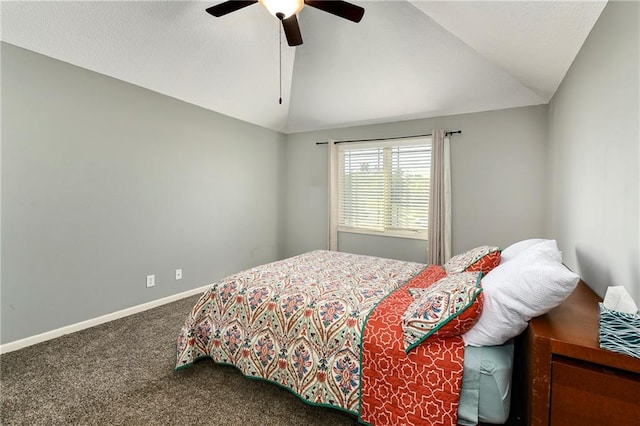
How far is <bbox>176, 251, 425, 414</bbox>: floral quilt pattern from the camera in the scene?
165 cm

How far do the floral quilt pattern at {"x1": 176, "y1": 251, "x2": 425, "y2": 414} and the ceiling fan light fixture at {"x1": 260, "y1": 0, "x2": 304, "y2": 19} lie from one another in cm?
186

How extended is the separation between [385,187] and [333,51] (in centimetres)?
191

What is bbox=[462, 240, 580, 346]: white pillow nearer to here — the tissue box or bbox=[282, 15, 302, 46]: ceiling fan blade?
the tissue box

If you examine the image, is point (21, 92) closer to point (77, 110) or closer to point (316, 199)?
point (77, 110)

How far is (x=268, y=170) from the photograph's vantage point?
15.8 feet

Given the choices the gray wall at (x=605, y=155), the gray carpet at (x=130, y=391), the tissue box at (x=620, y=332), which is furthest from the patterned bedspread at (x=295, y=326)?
the gray wall at (x=605, y=155)

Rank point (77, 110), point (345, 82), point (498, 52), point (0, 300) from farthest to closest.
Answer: point (345, 82), point (77, 110), point (498, 52), point (0, 300)

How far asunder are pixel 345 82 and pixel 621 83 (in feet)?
8.99

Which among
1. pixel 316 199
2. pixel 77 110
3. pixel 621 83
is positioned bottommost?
pixel 316 199

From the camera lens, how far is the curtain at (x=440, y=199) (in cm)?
374

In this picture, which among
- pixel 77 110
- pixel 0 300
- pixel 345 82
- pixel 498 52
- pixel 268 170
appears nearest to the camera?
pixel 0 300

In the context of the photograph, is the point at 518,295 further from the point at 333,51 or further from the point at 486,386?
the point at 333,51

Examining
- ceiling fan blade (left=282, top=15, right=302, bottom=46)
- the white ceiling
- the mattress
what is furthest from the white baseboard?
the mattress

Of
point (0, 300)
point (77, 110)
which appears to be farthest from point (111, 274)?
point (77, 110)
